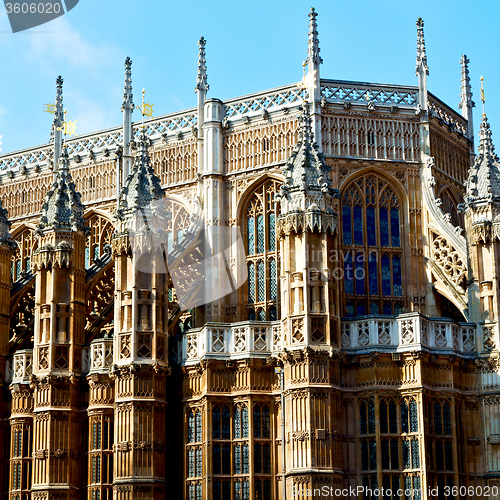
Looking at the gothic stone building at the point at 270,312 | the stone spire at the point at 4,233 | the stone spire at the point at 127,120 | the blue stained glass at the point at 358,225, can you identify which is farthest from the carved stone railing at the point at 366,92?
the stone spire at the point at 4,233

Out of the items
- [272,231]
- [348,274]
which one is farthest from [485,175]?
[272,231]

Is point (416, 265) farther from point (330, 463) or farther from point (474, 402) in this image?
point (330, 463)

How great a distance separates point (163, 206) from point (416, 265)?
10.7 metres

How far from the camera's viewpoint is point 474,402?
39.0 m

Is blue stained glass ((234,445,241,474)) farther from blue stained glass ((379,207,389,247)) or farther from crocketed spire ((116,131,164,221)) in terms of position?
blue stained glass ((379,207,389,247))

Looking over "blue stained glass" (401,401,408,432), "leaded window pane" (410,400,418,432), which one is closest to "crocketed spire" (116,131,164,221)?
"blue stained glass" (401,401,408,432)

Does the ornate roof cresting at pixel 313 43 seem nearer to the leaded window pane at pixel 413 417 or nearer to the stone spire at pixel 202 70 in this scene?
the stone spire at pixel 202 70

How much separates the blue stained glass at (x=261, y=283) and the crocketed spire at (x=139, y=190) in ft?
20.3

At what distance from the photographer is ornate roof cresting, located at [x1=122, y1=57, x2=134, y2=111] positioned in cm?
5156

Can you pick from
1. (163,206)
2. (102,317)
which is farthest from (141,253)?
(102,317)

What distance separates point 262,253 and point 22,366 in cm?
1087

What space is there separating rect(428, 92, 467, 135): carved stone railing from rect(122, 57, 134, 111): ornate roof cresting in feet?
44.9

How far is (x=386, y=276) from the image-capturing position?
45656mm

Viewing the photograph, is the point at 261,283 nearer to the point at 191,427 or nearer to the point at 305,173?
the point at 305,173
